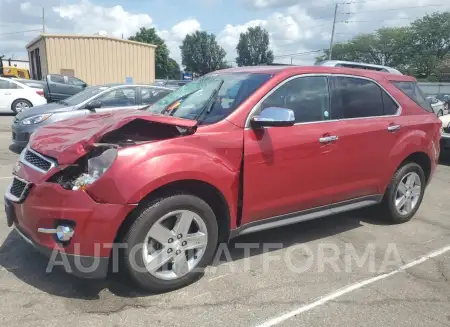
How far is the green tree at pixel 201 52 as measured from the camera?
85.5 metres

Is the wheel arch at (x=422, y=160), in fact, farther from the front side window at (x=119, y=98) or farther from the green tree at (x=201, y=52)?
the green tree at (x=201, y=52)

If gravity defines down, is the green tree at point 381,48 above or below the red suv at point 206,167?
above

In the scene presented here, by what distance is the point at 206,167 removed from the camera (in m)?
3.18

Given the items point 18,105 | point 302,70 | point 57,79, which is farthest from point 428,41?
point 302,70

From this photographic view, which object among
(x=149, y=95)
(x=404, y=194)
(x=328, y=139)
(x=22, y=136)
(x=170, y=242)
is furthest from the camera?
(x=149, y=95)

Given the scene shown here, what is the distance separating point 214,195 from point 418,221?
3169mm

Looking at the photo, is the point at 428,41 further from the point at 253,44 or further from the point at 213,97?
the point at 213,97

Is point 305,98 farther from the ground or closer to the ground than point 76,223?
farther from the ground

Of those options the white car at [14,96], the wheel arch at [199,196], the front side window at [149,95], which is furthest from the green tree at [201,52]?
the wheel arch at [199,196]

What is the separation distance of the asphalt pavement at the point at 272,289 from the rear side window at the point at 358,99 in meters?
1.37

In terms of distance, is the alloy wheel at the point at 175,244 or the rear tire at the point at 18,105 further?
the rear tire at the point at 18,105

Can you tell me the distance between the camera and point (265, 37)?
83.8m

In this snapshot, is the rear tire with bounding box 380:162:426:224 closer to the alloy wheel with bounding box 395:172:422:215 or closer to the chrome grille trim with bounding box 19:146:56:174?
the alloy wheel with bounding box 395:172:422:215

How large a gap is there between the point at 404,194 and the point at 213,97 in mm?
2746
